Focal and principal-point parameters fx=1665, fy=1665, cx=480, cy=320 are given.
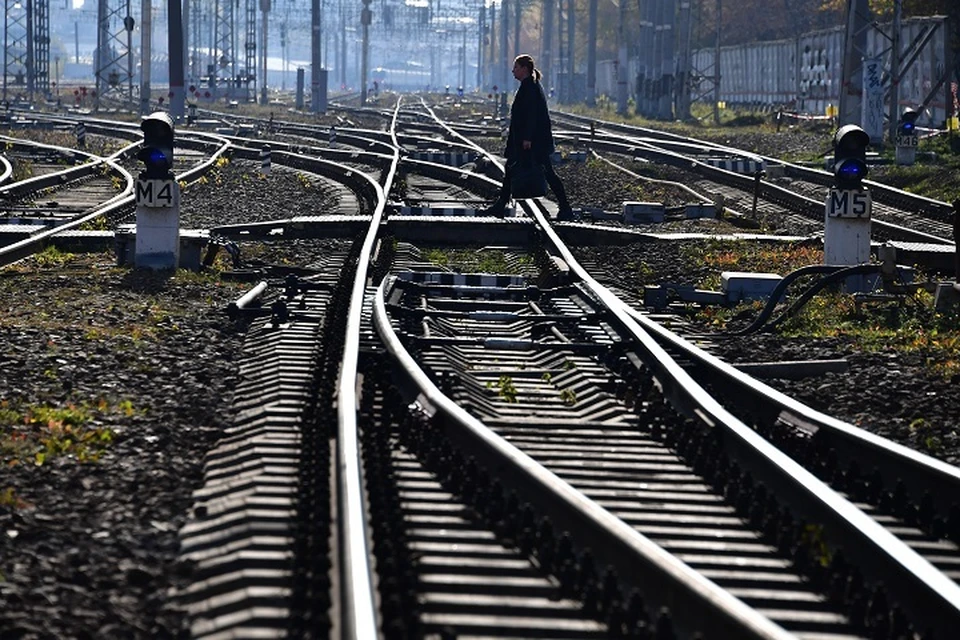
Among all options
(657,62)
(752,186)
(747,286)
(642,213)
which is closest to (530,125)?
(642,213)

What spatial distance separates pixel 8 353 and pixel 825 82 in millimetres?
50106

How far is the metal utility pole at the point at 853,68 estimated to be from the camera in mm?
34094

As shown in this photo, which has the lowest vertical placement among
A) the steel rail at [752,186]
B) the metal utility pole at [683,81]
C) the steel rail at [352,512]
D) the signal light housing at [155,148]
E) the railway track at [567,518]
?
the railway track at [567,518]

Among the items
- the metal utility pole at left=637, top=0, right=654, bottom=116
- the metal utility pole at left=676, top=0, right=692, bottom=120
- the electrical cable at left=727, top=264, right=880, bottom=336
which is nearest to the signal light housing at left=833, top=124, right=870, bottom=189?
the electrical cable at left=727, top=264, right=880, bottom=336

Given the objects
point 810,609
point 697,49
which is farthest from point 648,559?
point 697,49

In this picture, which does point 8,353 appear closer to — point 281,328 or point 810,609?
point 281,328

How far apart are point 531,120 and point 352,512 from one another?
37.8 ft

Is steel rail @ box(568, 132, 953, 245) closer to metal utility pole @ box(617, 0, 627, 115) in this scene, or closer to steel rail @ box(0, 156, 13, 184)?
steel rail @ box(0, 156, 13, 184)

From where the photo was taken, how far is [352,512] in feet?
17.6

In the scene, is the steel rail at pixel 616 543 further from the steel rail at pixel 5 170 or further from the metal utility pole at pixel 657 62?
the metal utility pole at pixel 657 62

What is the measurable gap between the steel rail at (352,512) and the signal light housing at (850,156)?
4730mm

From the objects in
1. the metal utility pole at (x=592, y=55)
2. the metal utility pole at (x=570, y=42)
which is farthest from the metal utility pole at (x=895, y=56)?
the metal utility pole at (x=570, y=42)

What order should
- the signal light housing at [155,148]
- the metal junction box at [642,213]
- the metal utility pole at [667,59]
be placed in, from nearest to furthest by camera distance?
1. the signal light housing at [155,148]
2. the metal junction box at [642,213]
3. the metal utility pole at [667,59]

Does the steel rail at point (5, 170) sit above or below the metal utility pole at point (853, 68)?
below
